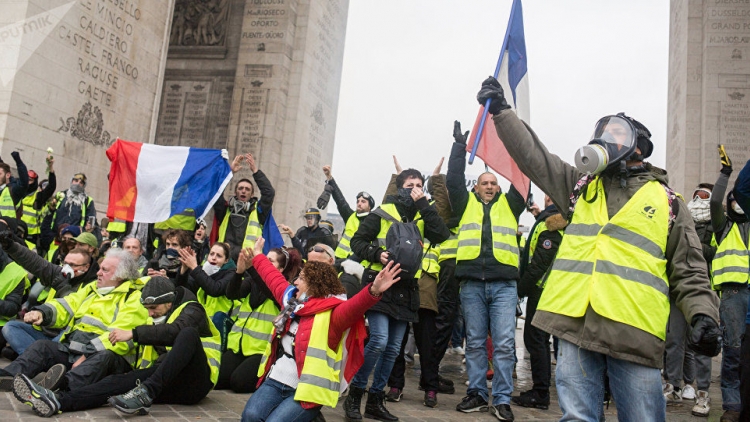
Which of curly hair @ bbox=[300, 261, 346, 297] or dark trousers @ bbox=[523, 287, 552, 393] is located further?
dark trousers @ bbox=[523, 287, 552, 393]

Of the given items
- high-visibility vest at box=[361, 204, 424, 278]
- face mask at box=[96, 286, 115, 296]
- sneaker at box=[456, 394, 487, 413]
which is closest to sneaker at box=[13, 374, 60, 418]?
face mask at box=[96, 286, 115, 296]

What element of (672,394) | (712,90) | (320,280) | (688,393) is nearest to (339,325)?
(320,280)

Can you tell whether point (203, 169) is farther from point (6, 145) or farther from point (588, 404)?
point (588, 404)

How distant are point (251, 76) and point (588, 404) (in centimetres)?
1715

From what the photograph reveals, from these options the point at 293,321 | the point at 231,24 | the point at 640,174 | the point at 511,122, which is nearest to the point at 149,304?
the point at 293,321

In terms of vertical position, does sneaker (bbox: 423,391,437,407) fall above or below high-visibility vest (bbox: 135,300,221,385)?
below

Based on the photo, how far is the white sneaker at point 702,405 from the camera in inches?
257

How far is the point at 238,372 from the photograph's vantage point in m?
6.18

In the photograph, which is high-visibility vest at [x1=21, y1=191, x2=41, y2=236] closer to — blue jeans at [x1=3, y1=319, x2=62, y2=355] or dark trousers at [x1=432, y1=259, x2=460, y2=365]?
blue jeans at [x1=3, y1=319, x2=62, y2=355]

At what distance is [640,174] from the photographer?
11.3 ft

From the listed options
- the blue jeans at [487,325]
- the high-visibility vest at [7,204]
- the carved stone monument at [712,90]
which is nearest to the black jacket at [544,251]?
the blue jeans at [487,325]

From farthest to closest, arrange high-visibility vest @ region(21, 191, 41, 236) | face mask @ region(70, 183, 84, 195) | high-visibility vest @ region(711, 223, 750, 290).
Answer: face mask @ region(70, 183, 84, 195), high-visibility vest @ region(21, 191, 41, 236), high-visibility vest @ region(711, 223, 750, 290)

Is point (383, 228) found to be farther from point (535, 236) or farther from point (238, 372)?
point (535, 236)

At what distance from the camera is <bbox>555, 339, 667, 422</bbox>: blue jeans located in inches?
122
